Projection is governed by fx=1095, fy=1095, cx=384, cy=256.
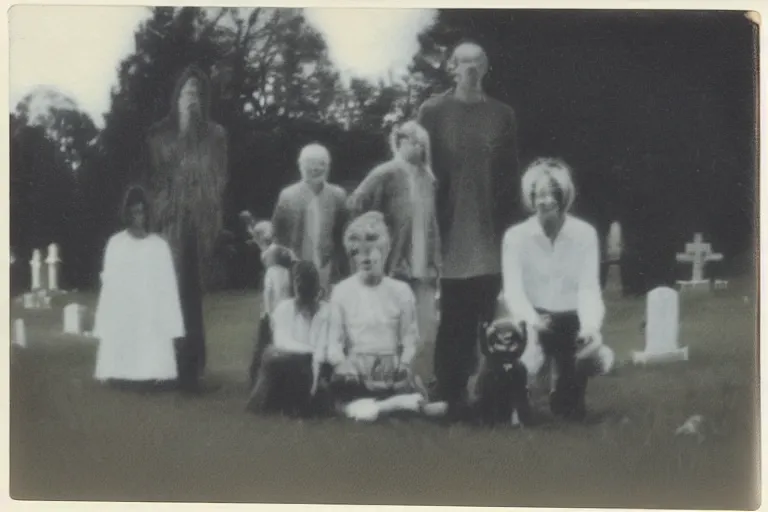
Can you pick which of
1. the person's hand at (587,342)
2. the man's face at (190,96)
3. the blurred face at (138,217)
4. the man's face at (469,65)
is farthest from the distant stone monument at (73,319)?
the person's hand at (587,342)

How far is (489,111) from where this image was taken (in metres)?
2.88

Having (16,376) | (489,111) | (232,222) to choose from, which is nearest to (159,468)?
(16,376)

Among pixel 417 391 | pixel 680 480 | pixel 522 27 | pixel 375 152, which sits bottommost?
pixel 680 480

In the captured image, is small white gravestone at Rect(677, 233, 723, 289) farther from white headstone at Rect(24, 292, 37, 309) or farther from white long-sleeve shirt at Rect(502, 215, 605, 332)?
white headstone at Rect(24, 292, 37, 309)

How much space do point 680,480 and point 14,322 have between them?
5.95ft

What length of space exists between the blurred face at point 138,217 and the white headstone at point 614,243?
1226 mm

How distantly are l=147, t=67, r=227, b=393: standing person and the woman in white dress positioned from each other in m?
0.04

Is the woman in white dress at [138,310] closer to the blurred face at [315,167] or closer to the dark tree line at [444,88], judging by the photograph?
the dark tree line at [444,88]

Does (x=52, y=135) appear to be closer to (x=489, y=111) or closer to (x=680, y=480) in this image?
(x=489, y=111)

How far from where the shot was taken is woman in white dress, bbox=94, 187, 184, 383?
9.55 feet

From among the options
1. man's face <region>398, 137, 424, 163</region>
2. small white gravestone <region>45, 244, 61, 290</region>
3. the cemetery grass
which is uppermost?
man's face <region>398, 137, 424, 163</region>

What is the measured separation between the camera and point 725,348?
2891mm

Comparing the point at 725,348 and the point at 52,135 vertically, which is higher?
the point at 52,135

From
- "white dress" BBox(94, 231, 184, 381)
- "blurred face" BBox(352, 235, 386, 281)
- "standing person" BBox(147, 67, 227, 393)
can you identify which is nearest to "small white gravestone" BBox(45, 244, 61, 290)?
"white dress" BBox(94, 231, 184, 381)
